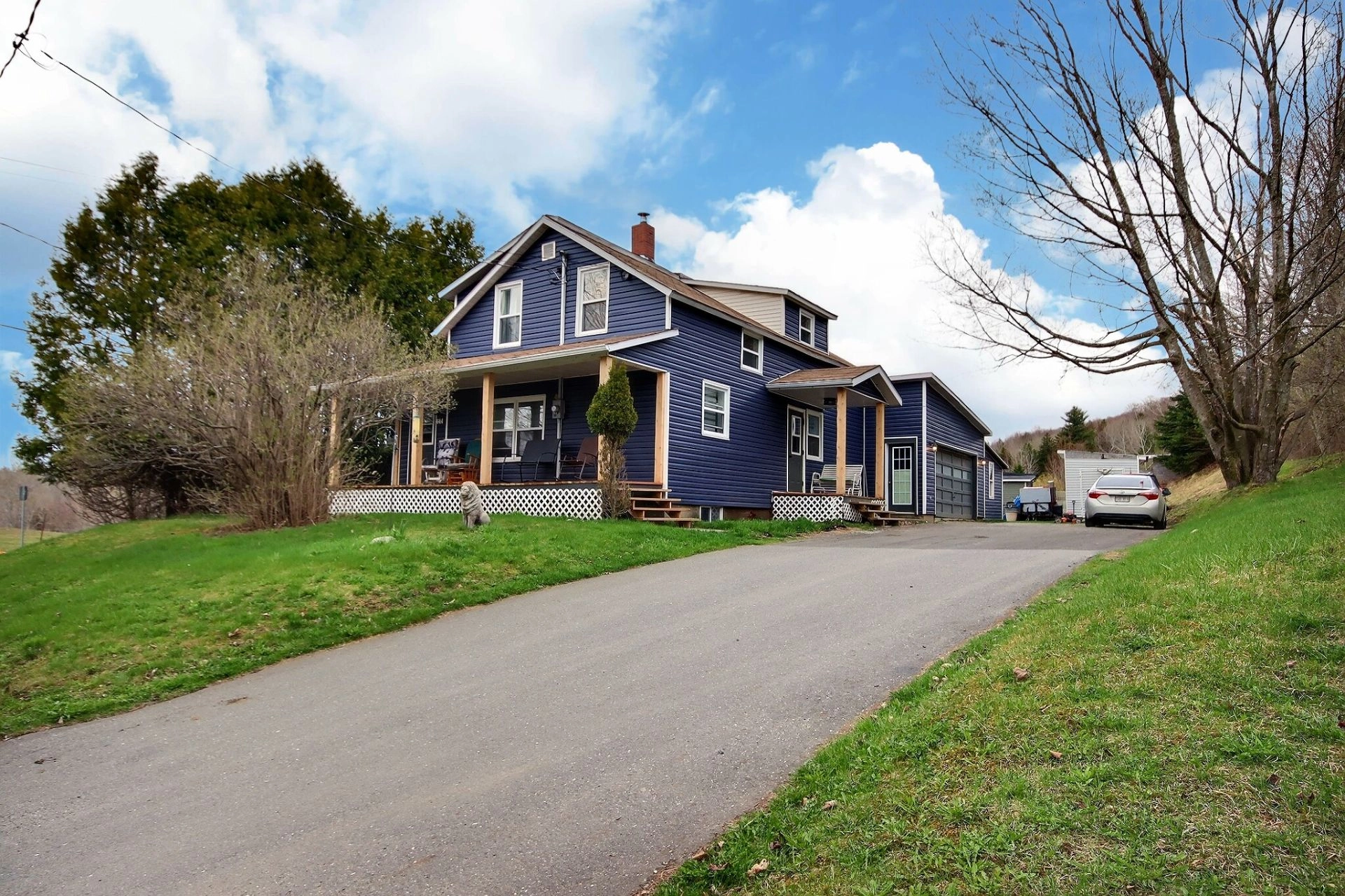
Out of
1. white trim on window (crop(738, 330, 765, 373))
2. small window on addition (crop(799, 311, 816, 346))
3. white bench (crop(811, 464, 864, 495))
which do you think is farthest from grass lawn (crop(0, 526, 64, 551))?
small window on addition (crop(799, 311, 816, 346))

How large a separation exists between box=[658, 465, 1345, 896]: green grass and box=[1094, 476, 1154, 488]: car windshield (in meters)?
14.6

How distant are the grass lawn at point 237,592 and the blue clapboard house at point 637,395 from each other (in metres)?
3.85

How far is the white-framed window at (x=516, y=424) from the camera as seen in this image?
69.5 ft

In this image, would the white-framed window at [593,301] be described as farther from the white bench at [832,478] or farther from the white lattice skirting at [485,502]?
the white bench at [832,478]

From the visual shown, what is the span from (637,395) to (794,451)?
6.02 m

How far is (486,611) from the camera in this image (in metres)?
9.58

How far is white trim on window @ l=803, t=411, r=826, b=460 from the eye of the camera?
2400cm

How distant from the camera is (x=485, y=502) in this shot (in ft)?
62.2

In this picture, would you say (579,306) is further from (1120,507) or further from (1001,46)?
(1120,507)

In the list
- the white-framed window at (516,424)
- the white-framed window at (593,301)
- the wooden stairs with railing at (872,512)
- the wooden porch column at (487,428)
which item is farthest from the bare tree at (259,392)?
the wooden stairs with railing at (872,512)

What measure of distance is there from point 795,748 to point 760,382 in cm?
1771

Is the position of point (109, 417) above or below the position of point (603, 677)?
above

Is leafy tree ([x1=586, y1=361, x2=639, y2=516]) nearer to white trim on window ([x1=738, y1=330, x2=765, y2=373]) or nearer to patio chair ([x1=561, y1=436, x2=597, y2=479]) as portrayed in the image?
patio chair ([x1=561, y1=436, x2=597, y2=479])

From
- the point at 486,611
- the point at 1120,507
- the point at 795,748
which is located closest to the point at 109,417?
the point at 486,611
